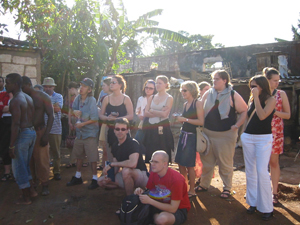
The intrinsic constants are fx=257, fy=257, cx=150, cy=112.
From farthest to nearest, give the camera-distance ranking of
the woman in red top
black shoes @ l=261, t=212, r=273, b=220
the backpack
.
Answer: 1. the woman in red top
2. black shoes @ l=261, t=212, r=273, b=220
3. the backpack

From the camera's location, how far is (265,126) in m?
3.55

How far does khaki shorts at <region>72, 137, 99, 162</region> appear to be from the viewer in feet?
15.3

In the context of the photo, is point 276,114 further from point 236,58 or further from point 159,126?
point 236,58

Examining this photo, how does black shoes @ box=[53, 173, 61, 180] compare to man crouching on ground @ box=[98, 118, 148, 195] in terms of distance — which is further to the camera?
black shoes @ box=[53, 173, 61, 180]

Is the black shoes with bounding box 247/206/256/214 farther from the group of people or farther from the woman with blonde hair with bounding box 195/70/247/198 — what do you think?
the woman with blonde hair with bounding box 195/70/247/198

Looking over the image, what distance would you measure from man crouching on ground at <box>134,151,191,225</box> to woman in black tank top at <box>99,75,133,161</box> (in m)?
1.60

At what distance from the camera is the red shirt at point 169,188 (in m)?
3.07

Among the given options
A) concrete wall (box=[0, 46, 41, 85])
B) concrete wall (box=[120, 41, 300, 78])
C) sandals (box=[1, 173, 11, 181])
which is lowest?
sandals (box=[1, 173, 11, 181])

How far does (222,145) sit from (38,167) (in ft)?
10.1

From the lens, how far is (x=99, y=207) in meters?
3.87

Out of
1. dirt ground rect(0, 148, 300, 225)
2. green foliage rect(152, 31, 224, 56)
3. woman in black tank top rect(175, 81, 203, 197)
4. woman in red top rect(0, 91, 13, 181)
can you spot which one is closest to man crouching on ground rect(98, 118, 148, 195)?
dirt ground rect(0, 148, 300, 225)

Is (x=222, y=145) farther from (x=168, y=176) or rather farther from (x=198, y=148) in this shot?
(x=168, y=176)

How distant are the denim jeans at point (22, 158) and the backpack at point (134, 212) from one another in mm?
1809

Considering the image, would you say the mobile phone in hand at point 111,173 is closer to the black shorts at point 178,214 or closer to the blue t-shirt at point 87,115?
the black shorts at point 178,214
